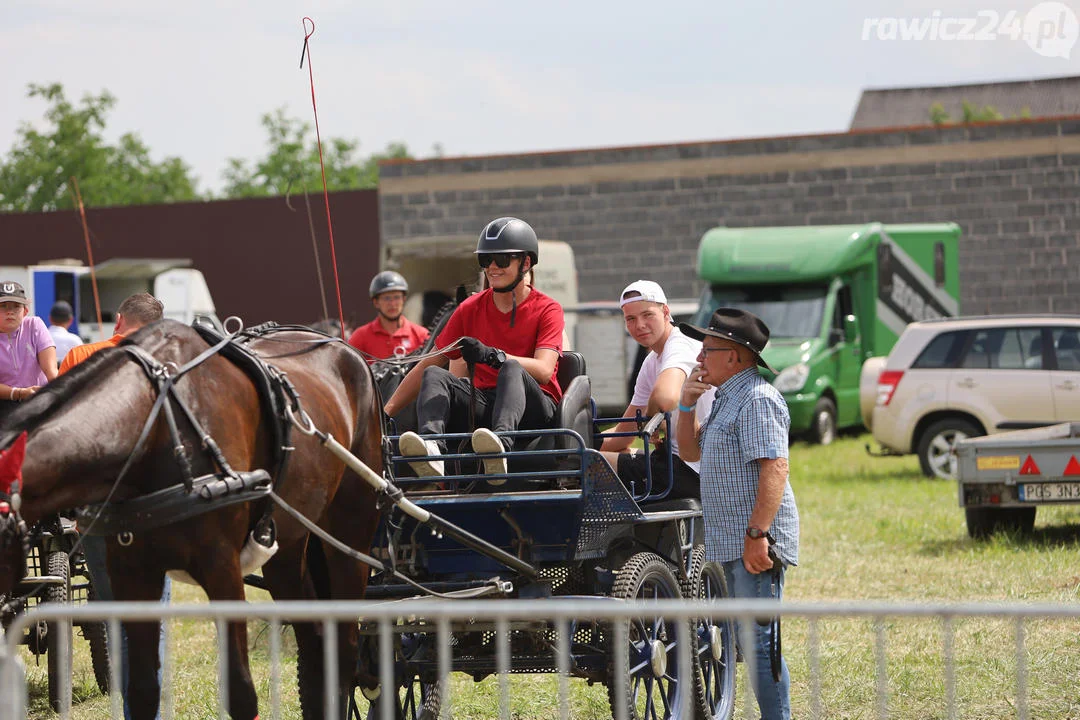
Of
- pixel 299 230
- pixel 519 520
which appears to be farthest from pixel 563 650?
pixel 299 230

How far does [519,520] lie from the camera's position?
571 centimetres

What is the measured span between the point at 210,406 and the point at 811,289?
14853 mm

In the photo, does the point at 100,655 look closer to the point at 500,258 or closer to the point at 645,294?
the point at 500,258

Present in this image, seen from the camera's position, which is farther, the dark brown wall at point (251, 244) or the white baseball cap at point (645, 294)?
the dark brown wall at point (251, 244)

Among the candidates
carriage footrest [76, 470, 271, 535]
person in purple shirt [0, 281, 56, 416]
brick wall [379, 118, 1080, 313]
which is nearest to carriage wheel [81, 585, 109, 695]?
person in purple shirt [0, 281, 56, 416]

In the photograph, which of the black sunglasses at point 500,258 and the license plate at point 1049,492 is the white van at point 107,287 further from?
the black sunglasses at point 500,258

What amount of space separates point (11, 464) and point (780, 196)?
22.0 metres

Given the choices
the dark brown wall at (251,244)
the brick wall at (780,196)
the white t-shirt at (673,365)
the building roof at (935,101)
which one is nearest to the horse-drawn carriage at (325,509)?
the white t-shirt at (673,365)

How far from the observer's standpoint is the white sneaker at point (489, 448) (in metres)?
5.44

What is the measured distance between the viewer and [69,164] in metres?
40.8

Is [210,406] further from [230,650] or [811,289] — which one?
[811,289]

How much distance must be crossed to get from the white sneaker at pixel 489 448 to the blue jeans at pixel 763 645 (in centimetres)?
99

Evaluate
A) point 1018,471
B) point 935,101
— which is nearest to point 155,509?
point 1018,471

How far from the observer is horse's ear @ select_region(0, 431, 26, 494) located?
153 inches
